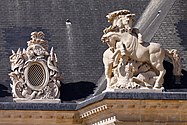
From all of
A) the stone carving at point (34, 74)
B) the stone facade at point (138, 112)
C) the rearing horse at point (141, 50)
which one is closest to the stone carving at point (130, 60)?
the rearing horse at point (141, 50)

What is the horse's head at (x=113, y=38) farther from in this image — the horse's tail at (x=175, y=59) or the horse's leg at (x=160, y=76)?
the horse's tail at (x=175, y=59)

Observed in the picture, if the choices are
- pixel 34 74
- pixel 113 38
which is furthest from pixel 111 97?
pixel 34 74

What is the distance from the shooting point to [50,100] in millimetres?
31875

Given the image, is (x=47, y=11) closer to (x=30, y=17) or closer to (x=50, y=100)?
(x=30, y=17)

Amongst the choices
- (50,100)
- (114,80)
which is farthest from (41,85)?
(114,80)

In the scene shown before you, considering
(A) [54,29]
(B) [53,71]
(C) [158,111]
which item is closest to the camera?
(C) [158,111]

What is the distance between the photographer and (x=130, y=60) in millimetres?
30391

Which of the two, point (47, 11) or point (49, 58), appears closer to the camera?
point (49, 58)

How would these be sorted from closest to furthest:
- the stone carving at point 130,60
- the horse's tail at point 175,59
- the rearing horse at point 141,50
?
the stone carving at point 130,60, the rearing horse at point 141,50, the horse's tail at point 175,59

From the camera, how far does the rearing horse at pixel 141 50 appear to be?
30.3 m

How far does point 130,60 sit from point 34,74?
3.57m

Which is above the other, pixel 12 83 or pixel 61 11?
pixel 61 11

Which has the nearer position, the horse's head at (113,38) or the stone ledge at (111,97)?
the stone ledge at (111,97)

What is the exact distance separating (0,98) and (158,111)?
5391mm
